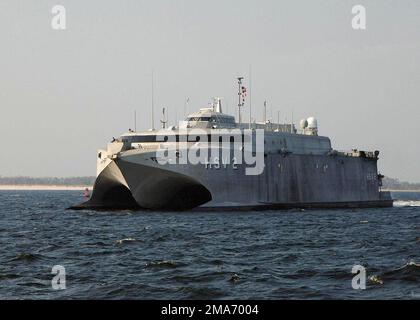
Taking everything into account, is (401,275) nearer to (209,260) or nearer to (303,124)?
(209,260)

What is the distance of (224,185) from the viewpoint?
6053 cm

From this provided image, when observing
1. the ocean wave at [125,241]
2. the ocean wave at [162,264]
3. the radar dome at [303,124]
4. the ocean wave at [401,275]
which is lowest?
the ocean wave at [401,275]

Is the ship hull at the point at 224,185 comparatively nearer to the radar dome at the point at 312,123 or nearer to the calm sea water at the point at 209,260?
the radar dome at the point at 312,123

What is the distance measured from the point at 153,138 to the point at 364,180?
34.6 meters

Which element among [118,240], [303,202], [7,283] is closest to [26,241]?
[118,240]

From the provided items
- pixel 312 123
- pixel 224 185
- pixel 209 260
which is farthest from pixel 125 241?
pixel 312 123

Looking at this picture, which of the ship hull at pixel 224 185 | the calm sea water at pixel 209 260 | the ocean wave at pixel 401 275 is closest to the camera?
the calm sea water at pixel 209 260

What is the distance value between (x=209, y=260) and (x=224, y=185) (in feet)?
105

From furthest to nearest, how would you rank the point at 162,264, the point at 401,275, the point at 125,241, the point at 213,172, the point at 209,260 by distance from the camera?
the point at 213,172, the point at 125,241, the point at 209,260, the point at 162,264, the point at 401,275

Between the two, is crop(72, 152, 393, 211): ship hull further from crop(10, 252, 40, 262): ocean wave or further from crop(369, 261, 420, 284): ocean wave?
crop(369, 261, 420, 284): ocean wave

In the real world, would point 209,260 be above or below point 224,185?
below

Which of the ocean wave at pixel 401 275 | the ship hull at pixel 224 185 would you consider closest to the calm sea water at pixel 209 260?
the ocean wave at pixel 401 275

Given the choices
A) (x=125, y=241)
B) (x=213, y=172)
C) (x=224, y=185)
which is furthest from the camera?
(x=224, y=185)

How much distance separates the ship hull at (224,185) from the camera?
58028mm
